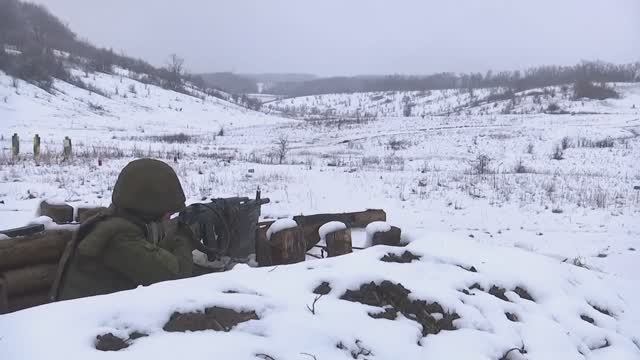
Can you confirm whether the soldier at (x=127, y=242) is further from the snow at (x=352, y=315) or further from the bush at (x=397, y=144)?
the bush at (x=397, y=144)

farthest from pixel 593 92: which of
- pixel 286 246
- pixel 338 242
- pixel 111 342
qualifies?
pixel 111 342

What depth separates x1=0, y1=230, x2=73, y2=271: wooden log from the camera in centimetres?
330

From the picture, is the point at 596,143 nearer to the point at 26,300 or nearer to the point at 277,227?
the point at 277,227

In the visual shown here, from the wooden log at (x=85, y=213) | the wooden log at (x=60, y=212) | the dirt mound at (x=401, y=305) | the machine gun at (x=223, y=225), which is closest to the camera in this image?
the dirt mound at (x=401, y=305)

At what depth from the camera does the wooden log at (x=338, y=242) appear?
4543 mm

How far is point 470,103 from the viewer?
52.1 m

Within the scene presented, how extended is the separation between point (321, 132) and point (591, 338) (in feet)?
92.1

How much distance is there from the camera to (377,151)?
2342 centimetres

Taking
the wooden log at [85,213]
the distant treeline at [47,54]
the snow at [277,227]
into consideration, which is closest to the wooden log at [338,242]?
the snow at [277,227]

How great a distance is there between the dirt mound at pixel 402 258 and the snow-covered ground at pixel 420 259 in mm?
72

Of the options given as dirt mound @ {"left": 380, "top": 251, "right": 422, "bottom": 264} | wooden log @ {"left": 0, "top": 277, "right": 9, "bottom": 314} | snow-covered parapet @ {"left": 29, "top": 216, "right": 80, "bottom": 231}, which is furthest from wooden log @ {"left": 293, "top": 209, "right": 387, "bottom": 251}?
wooden log @ {"left": 0, "top": 277, "right": 9, "bottom": 314}

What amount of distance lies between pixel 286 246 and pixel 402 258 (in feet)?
2.91

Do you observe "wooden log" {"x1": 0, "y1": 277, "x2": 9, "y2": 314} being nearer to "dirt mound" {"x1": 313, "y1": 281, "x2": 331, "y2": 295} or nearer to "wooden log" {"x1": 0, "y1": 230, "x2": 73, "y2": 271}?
"wooden log" {"x1": 0, "y1": 230, "x2": 73, "y2": 271}

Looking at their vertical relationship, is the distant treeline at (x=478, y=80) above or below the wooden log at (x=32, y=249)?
above
